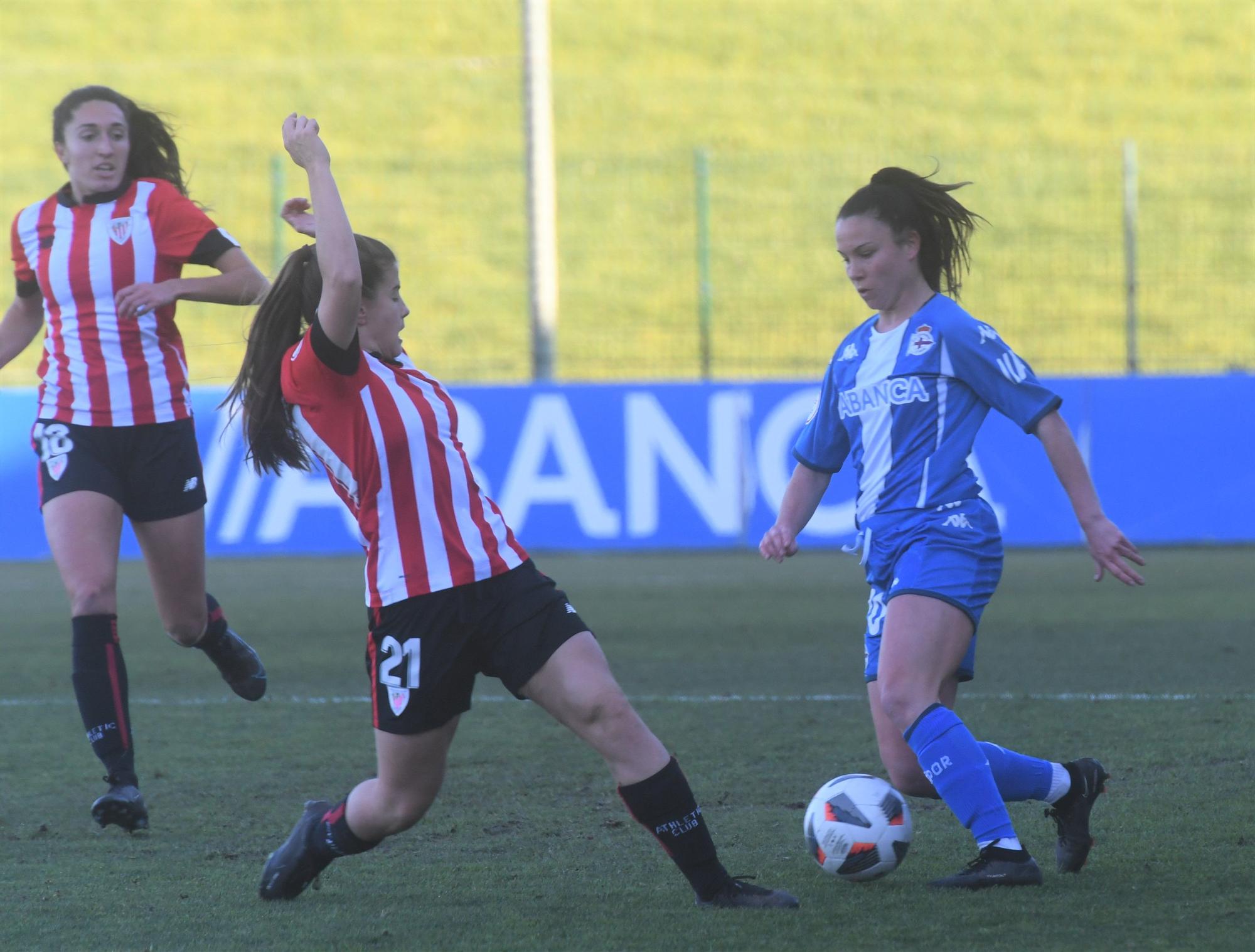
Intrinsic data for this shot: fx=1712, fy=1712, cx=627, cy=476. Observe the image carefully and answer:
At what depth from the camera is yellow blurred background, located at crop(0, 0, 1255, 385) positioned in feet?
69.3

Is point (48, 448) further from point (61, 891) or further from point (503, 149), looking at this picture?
point (503, 149)

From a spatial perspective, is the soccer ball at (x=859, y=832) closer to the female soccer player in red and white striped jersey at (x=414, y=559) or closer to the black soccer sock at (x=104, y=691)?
the female soccer player in red and white striped jersey at (x=414, y=559)

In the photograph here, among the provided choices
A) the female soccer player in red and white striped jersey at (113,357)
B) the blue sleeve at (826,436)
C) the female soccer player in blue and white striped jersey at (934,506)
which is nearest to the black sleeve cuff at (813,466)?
the blue sleeve at (826,436)

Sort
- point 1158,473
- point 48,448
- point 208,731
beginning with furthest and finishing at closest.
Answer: point 1158,473 → point 208,731 → point 48,448

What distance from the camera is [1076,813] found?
3902 mm

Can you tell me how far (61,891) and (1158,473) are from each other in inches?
372

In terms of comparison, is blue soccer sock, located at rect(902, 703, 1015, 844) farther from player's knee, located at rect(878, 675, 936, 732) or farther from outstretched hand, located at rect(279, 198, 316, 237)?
Result: outstretched hand, located at rect(279, 198, 316, 237)

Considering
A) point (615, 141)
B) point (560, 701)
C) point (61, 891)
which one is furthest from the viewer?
point (615, 141)

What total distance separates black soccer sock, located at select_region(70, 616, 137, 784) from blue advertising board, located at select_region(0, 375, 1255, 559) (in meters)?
6.97

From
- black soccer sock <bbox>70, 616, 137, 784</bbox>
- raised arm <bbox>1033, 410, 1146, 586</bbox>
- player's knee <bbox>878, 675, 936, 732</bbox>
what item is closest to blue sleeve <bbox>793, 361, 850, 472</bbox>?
raised arm <bbox>1033, 410, 1146, 586</bbox>

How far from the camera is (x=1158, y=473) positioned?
39.0 feet

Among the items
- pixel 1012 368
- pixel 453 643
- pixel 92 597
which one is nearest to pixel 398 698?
pixel 453 643

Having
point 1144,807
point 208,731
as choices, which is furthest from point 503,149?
point 1144,807

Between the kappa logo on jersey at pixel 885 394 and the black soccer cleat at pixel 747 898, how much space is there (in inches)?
44.0
